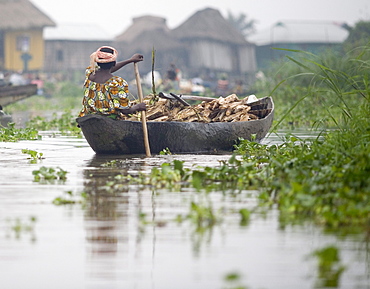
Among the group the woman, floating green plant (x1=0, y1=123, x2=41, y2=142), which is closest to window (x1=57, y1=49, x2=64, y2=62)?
floating green plant (x1=0, y1=123, x2=41, y2=142)

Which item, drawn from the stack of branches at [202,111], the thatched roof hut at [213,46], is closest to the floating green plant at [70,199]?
the stack of branches at [202,111]

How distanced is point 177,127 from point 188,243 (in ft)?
18.7

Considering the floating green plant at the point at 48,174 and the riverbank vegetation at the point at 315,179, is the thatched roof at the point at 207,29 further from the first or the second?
the floating green plant at the point at 48,174

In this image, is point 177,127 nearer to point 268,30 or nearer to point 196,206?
point 196,206

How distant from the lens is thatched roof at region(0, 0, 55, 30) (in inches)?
1881

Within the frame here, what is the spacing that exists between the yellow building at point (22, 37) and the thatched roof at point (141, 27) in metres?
4.76

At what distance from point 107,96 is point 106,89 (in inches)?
3.3

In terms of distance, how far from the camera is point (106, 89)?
977cm

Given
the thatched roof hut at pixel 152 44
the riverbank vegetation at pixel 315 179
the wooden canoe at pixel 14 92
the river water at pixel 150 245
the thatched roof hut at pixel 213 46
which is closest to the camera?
the river water at pixel 150 245

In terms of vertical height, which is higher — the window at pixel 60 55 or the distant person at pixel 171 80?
the window at pixel 60 55

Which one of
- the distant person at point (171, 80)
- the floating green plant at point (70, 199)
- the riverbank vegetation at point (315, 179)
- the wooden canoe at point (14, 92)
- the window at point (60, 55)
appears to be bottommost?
the floating green plant at point (70, 199)

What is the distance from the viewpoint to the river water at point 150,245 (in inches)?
156

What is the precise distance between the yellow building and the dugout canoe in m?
38.8

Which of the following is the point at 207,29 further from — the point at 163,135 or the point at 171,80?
the point at 163,135
